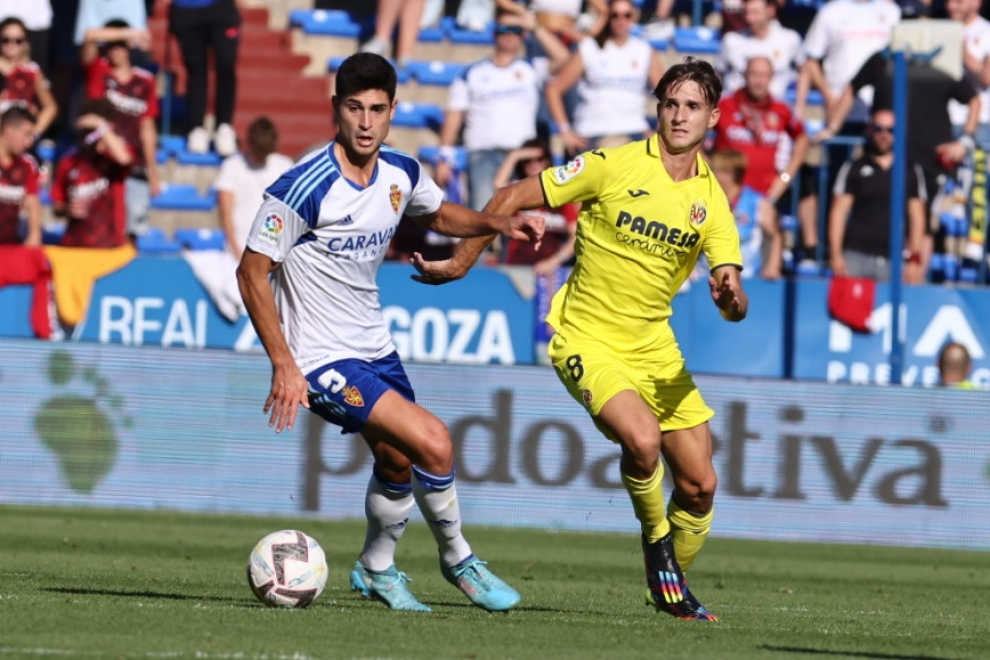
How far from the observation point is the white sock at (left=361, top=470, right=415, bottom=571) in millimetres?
8523

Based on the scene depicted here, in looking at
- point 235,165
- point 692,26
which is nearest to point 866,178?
point 692,26

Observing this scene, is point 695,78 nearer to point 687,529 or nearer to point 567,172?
point 567,172

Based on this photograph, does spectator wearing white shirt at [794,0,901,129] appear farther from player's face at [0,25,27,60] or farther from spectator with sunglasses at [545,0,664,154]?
player's face at [0,25,27,60]

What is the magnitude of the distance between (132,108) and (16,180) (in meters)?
1.39

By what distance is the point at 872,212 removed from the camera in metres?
16.9

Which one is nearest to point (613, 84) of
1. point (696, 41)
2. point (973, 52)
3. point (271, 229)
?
point (696, 41)

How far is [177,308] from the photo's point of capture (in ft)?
53.0

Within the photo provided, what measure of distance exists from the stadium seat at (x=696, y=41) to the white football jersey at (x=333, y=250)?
11.2 meters

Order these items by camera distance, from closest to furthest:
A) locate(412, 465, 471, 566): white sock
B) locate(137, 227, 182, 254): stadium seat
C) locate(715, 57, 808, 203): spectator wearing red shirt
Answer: locate(412, 465, 471, 566): white sock < locate(715, 57, 808, 203): spectator wearing red shirt < locate(137, 227, 182, 254): stadium seat

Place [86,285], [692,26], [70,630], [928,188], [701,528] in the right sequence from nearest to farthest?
[70,630] → [701,528] → [86,285] → [928,188] → [692,26]

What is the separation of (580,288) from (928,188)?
9.39m

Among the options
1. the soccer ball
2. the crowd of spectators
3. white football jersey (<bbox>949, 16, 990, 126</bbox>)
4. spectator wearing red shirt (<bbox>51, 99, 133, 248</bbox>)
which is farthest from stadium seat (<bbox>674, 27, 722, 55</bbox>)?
the soccer ball

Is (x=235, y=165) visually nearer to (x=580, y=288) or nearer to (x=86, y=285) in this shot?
(x=86, y=285)

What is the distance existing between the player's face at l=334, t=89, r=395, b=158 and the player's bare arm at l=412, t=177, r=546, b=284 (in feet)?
2.01
